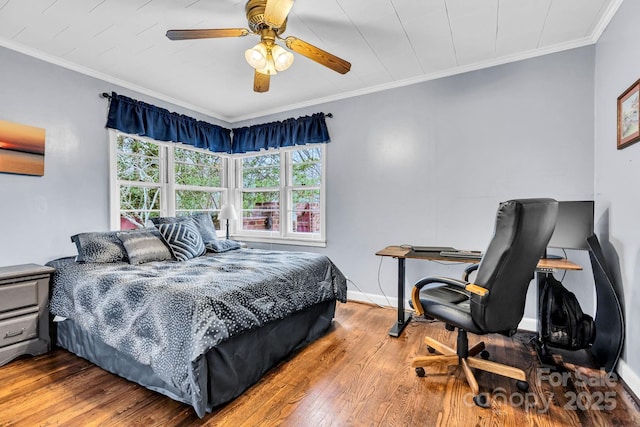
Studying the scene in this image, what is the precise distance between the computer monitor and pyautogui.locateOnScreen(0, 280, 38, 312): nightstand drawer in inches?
149

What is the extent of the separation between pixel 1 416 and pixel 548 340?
3363 millimetres

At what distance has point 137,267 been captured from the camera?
244cm

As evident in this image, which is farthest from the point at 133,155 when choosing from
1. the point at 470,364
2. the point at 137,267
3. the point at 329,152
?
the point at 470,364

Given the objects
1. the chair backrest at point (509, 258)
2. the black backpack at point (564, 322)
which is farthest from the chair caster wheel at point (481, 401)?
the black backpack at point (564, 322)

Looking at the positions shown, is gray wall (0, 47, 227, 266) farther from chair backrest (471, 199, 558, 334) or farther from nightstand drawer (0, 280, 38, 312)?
chair backrest (471, 199, 558, 334)

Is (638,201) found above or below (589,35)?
below

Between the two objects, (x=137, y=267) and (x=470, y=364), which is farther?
(x=137, y=267)

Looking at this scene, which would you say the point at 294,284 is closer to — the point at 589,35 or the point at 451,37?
the point at 451,37

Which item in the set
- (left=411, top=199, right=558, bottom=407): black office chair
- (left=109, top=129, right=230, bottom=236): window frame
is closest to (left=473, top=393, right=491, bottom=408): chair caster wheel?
(left=411, top=199, right=558, bottom=407): black office chair

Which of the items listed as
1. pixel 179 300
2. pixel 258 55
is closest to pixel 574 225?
pixel 258 55

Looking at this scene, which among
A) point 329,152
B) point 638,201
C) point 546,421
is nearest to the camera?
point 546,421

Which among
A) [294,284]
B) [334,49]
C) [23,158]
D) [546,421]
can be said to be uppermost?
[334,49]

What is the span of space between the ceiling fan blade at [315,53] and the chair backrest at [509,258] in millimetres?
1410

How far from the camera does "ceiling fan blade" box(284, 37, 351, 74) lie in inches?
78.0
